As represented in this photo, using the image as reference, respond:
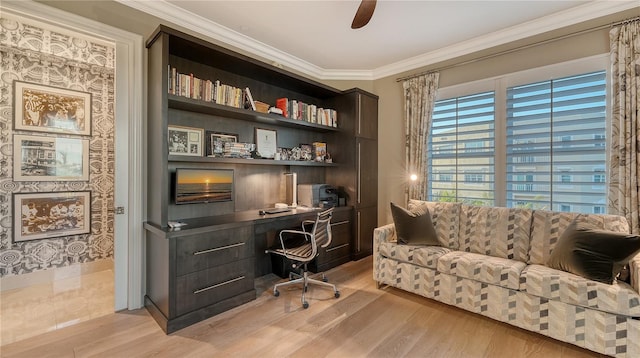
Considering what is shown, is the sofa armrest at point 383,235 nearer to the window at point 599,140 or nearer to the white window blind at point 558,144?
the white window blind at point 558,144

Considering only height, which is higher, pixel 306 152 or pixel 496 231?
pixel 306 152

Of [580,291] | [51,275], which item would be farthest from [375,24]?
[51,275]

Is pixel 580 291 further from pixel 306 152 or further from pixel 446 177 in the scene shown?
pixel 306 152

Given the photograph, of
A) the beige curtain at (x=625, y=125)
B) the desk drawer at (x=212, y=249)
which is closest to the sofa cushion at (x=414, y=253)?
the desk drawer at (x=212, y=249)

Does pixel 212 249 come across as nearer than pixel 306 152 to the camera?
Yes

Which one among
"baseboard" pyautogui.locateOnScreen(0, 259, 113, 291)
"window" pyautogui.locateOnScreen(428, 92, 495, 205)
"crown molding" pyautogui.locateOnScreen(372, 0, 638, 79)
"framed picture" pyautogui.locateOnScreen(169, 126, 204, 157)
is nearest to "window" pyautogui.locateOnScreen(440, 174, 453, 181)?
"window" pyautogui.locateOnScreen(428, 92, 495, 205)

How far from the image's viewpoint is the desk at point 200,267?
7.02 feet

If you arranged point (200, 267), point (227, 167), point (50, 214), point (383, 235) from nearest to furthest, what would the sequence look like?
point (200, 267), point (383, 235), point (227, 167), point (50, 214)

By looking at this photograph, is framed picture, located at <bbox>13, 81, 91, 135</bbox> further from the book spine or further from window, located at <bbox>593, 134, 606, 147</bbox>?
window, located at <bbox>593, 134, 606, 147</bbox>

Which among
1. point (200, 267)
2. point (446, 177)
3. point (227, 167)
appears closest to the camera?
point (200, 267)

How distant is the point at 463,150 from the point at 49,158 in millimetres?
4869

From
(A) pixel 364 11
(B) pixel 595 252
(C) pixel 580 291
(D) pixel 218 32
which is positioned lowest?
(C) pixel 580 291

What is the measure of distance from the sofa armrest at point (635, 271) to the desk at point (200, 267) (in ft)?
8.92

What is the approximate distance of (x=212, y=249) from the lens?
7.68 feet
